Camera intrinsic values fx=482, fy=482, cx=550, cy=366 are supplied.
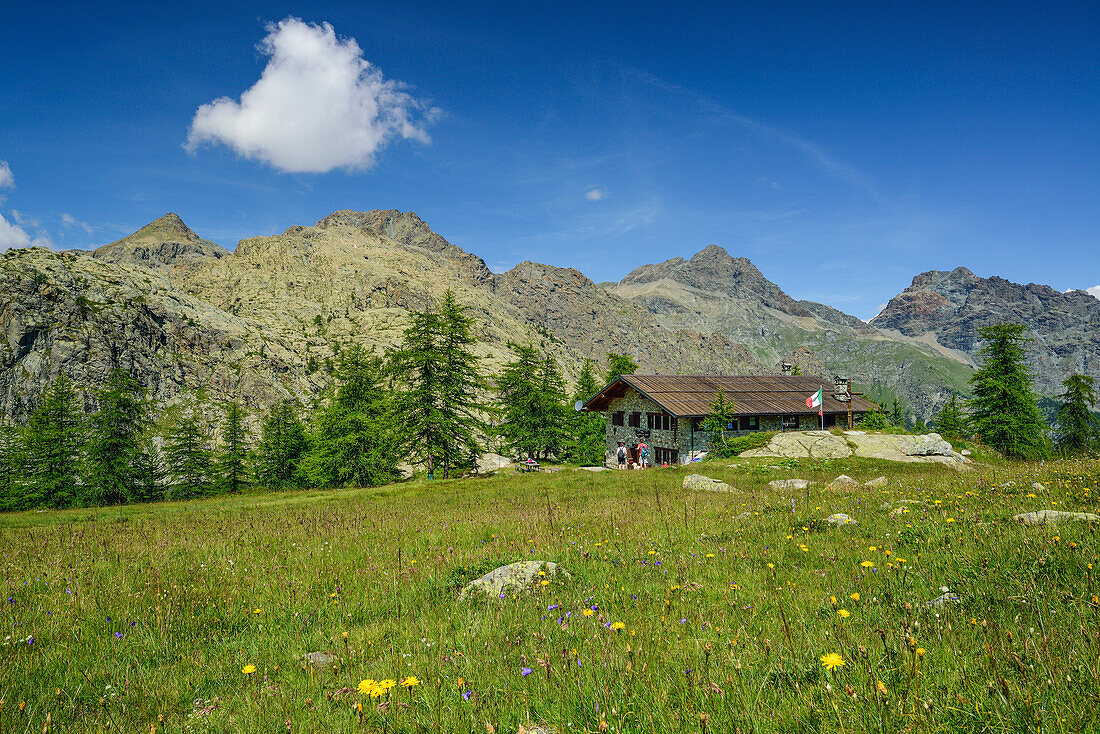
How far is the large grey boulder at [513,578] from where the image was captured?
5.91m

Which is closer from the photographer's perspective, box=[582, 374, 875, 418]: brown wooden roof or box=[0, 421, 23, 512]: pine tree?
box=[0, 421, 23, 512]: pine tree

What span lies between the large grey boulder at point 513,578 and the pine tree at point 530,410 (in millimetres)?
46153

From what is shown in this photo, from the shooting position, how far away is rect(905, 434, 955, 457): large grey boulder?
32500 millimetres

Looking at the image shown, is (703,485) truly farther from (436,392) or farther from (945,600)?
(436,392)

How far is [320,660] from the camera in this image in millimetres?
4543

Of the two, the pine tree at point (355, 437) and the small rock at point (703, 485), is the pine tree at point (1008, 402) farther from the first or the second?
the pine tree at point (355, 437)

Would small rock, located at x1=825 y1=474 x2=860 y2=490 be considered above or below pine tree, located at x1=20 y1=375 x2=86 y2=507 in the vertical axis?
above

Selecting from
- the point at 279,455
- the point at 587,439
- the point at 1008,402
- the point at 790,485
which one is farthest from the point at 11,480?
the point at 1008,402

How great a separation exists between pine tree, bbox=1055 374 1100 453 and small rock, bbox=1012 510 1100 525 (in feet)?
203

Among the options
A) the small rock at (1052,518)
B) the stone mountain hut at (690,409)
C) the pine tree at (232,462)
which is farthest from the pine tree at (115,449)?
the small rock at (1052,518)

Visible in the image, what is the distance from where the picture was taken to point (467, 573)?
7.15 meters

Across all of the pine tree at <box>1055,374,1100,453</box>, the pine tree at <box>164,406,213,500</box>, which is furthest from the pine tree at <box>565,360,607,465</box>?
the pine tree at <box>1055,374,1100,453</box>

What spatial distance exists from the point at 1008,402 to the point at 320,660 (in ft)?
186

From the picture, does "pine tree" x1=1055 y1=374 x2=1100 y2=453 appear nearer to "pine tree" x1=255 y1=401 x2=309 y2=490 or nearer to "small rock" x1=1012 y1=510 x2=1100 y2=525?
"small rock" x1=1012 y1=510 x2=1100 y2=525
